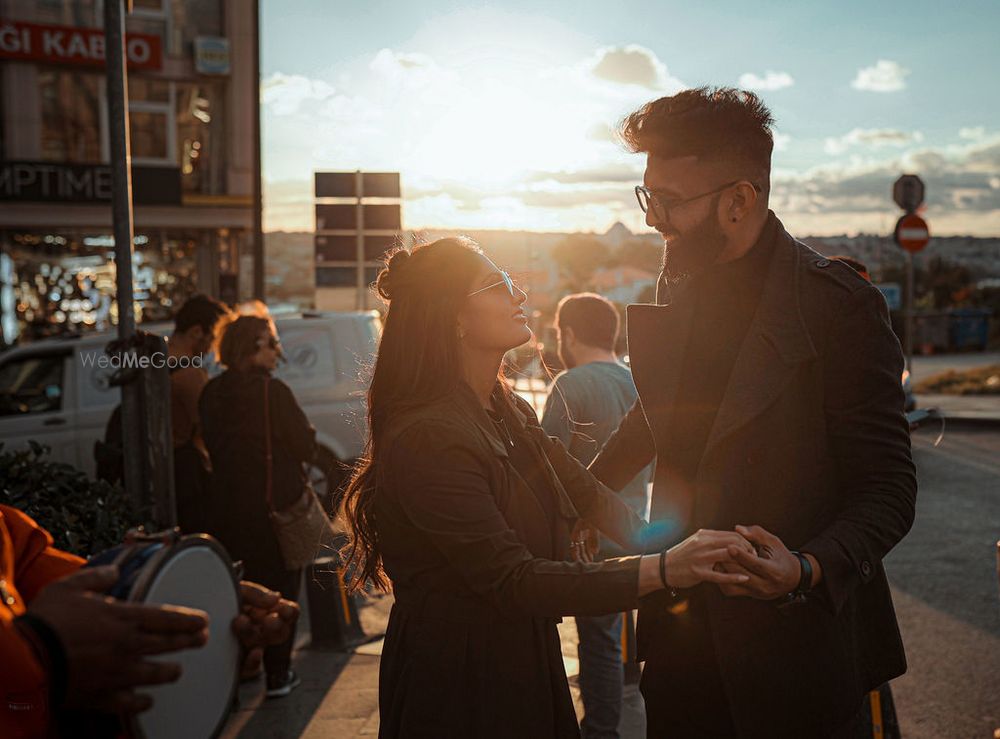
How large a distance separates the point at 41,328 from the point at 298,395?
48.5 ft

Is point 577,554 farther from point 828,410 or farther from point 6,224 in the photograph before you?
point 6,224

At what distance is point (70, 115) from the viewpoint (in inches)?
862

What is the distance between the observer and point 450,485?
2213mm

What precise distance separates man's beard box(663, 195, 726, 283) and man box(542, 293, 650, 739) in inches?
65.9

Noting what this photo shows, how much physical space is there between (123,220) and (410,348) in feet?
9.58

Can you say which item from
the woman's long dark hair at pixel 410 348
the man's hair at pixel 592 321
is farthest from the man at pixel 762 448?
the man's hair at pixel 592 321

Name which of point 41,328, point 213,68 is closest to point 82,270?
point 41,328

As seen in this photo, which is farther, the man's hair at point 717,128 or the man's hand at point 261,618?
the man's hair at point 717,128

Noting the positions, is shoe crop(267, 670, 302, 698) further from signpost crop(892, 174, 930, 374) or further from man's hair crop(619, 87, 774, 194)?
signpost crop(892, 174, 930, 374)

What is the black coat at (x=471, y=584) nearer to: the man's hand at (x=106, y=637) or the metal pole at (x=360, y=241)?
the man's hand at (x=106, y=637)

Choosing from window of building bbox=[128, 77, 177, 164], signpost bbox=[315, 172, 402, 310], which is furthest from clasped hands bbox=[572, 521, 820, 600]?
window of building bbox=[128, 77, 177, 164]

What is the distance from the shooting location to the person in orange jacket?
1.45 metres

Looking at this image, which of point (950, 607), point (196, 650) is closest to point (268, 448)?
point (196, 650)

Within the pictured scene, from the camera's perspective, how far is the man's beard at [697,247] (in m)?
2.33
